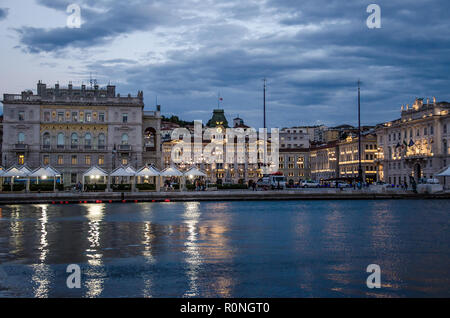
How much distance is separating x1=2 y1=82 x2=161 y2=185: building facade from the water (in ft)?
173

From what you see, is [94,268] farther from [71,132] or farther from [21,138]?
[21,138]

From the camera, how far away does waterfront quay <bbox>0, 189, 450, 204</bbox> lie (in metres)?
54.5

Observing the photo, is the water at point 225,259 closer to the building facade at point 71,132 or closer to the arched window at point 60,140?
the building facade at point 71,132

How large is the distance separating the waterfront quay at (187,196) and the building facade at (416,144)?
2716 centimetres

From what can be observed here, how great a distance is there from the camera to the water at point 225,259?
520 inches

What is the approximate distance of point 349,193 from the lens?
201ft

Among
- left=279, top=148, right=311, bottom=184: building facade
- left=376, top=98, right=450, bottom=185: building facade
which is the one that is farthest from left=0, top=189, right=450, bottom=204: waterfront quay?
left=279, top=148, right=311, bottom=184: building facade

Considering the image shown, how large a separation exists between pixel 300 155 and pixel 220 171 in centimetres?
2870

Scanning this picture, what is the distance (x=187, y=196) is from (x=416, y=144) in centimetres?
6181

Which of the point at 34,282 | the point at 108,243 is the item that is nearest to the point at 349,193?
the point at 108,243

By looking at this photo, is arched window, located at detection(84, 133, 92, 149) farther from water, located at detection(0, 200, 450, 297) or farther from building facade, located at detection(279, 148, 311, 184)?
building facade, located at detection(279, 148, 311, 184)

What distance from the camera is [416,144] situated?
341 feet

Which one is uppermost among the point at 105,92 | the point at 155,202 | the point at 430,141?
the point at 105,92

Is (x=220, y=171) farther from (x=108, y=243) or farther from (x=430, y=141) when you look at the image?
(x=108, y=243)
